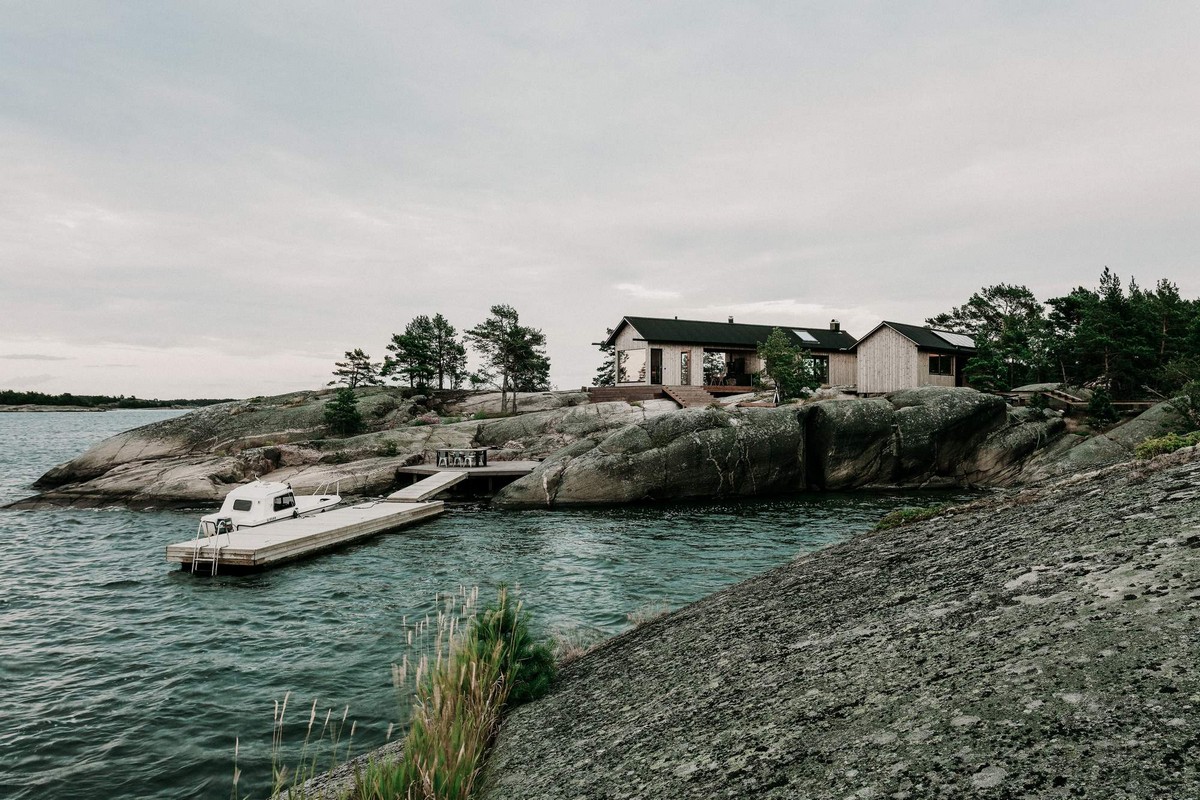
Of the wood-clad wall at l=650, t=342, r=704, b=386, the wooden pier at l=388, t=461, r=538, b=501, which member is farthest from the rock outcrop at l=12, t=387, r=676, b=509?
the wood-clad wall at l=650, t=342, r=704, b=386

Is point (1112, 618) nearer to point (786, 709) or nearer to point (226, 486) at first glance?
point (786, 709)

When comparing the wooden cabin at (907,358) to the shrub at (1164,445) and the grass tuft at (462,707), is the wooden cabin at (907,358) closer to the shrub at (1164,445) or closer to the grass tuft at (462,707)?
the shrub at (1164,445)

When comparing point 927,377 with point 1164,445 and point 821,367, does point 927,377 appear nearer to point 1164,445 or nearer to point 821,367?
point 821,367

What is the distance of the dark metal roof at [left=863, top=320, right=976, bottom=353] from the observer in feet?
143

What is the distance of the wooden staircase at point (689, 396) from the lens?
147ft

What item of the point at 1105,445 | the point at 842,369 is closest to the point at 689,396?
the point at 842,369

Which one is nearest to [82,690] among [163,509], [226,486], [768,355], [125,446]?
[163,509]

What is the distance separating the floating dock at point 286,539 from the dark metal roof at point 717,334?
28.4 metres

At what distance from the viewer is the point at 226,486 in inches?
1351

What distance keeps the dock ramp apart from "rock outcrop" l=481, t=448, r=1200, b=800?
24358 mm

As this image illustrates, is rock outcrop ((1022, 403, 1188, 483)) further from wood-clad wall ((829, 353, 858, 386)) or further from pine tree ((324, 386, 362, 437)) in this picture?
pine tree ((324, 386, 362, 437))

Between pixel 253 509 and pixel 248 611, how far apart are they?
9.35 m

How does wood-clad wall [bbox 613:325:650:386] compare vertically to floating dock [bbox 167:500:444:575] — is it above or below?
above

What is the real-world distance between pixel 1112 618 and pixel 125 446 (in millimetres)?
50394
